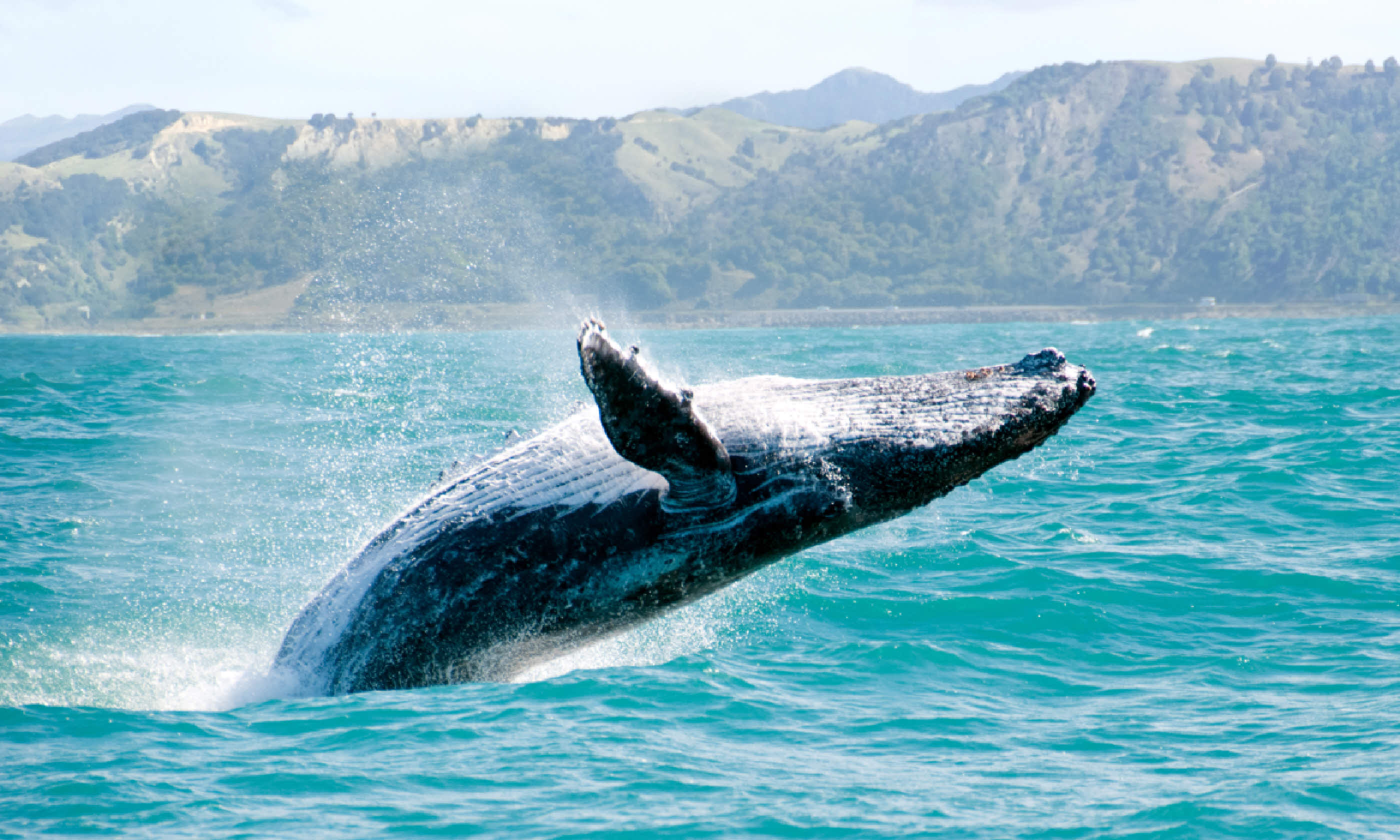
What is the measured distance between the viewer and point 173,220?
186 metres

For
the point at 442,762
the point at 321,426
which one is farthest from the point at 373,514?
the point at 321,426

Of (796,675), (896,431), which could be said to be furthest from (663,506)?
(796,675)

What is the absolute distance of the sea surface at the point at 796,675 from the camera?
6.26 m

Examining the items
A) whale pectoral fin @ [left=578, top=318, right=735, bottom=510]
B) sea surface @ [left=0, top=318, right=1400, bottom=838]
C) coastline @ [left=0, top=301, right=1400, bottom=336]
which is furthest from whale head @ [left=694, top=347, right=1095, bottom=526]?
coastline @ [left=0, top=301, right=1400, bottom=336]

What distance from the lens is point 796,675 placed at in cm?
898

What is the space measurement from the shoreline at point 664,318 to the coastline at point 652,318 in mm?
153

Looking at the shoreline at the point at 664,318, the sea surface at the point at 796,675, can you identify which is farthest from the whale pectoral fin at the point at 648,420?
the shoreline at the point at 664,318

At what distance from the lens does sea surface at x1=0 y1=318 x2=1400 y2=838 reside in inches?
246

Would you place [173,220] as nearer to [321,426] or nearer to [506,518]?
[321,426]

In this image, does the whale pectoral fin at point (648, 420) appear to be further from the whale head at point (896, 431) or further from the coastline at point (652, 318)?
the coastline at point (652, 318)

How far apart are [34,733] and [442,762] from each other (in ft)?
8.45

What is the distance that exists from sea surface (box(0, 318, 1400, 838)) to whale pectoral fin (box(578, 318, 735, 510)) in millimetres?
1686

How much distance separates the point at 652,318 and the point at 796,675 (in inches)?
7020

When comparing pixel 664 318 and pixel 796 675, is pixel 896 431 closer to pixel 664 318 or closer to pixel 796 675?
pixel 796 675
